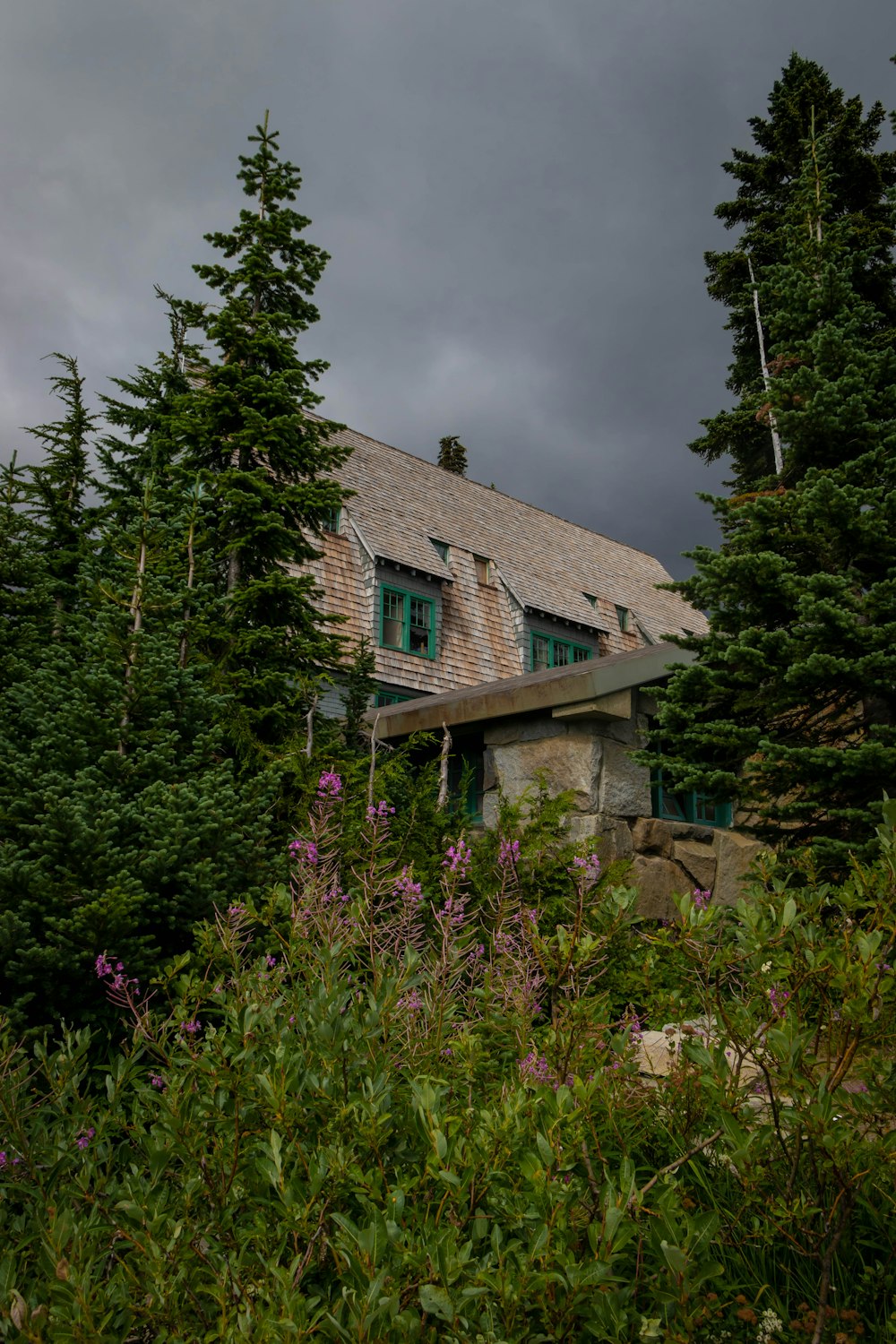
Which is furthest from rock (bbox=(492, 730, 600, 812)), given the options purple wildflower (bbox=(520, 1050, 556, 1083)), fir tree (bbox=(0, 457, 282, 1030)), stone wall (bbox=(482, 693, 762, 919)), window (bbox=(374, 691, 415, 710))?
window (bbox=(374, 691, 415, 710))

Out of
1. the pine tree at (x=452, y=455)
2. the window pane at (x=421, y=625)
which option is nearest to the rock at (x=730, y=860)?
the window pane at (x=421, y=625)

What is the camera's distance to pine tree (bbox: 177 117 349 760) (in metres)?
8.46

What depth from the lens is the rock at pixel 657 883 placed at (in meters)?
9.66

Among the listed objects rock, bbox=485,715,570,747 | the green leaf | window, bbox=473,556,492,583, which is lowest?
the green leaf

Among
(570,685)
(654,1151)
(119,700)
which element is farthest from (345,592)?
(654,1151)

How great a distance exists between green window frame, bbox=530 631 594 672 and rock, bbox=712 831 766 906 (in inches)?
470

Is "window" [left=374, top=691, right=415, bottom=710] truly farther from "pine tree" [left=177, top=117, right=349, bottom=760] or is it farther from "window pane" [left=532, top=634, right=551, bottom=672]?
"pine tree" [left=177, top=117, right=349, bottom=760]

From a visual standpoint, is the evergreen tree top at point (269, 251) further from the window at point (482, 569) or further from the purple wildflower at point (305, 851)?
the window at point (482, 569)

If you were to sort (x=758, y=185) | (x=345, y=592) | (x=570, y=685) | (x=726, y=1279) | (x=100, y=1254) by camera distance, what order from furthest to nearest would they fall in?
(x=758, y=185) < (x=345, y=592) < (x=570, y=685) < (x=726, y=1279) < (x=100, y=1254)

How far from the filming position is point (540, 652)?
73.0 feet

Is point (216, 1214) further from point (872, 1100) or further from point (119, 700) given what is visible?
point (119, 700)

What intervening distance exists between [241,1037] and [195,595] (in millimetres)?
5465

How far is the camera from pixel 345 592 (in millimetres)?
17844

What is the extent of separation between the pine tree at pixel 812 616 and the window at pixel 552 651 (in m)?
12.8
